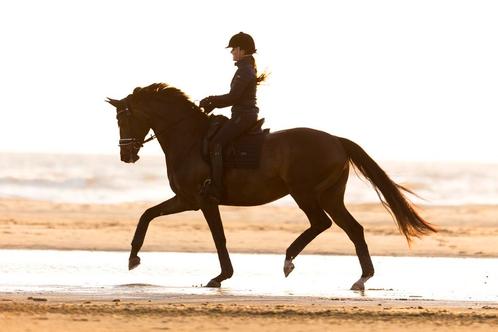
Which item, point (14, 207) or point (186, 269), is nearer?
point (186, 269)

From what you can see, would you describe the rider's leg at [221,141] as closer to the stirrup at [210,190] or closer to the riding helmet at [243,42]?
the stirrup at [210,190]

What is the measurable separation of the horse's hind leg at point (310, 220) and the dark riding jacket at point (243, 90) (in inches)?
43.1

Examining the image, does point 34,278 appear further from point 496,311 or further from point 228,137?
point 496,311

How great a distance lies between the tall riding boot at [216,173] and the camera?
43.3 feet

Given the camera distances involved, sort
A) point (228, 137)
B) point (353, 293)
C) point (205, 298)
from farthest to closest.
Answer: point (228, 137)
point (353, 293)
point (205, 298)

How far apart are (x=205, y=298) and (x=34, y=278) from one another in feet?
9.05

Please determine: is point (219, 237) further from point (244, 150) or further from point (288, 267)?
point (244, 150)

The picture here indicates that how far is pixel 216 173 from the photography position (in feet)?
43.4

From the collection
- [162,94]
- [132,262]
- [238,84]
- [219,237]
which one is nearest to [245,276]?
[219,237]

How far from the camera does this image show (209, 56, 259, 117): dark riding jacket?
13078mm

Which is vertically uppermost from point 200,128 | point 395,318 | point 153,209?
point 200,128

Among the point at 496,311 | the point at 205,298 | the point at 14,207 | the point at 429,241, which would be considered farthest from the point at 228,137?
the point at 14,207

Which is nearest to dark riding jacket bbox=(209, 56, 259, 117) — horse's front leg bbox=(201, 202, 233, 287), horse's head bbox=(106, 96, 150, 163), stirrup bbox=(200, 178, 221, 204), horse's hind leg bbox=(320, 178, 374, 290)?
stirrup bbox=(200, 178, 221, 204)

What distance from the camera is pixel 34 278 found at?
13.2 metres
